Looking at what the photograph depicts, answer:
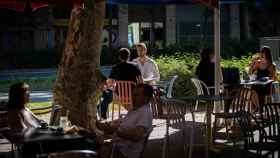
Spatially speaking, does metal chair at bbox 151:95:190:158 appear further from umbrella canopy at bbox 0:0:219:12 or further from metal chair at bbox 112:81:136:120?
umbrella canopy at bbox 0:0:219:12

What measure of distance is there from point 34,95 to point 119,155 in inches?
495

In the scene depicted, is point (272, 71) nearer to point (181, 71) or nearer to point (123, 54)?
point (181, 71)

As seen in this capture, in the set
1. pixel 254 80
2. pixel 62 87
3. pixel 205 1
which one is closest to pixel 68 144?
pixel 62 87

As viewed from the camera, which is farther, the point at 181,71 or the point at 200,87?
the point at 181,71

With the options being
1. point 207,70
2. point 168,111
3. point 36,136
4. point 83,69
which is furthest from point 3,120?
point 207,70

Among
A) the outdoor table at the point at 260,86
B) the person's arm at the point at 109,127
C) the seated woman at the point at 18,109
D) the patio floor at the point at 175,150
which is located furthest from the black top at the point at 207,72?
the seated woman at the point at 18,109

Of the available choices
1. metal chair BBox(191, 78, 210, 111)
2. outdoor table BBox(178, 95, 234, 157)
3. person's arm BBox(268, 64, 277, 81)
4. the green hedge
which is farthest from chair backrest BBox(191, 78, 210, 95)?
the green hedge

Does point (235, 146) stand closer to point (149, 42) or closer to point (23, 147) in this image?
point (23, 147)

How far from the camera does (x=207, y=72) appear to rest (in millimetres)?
10898

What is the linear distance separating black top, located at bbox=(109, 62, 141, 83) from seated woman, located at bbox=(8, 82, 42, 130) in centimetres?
375

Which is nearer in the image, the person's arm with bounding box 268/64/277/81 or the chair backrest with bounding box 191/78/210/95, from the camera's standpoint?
the chair backrest with bounding box 191/78/210/95

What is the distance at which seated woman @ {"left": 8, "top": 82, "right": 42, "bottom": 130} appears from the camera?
591 centimetres

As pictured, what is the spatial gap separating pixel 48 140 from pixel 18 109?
1.04m

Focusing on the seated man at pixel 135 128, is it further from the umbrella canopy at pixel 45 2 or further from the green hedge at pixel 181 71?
the green hedge at pixel 181 71
